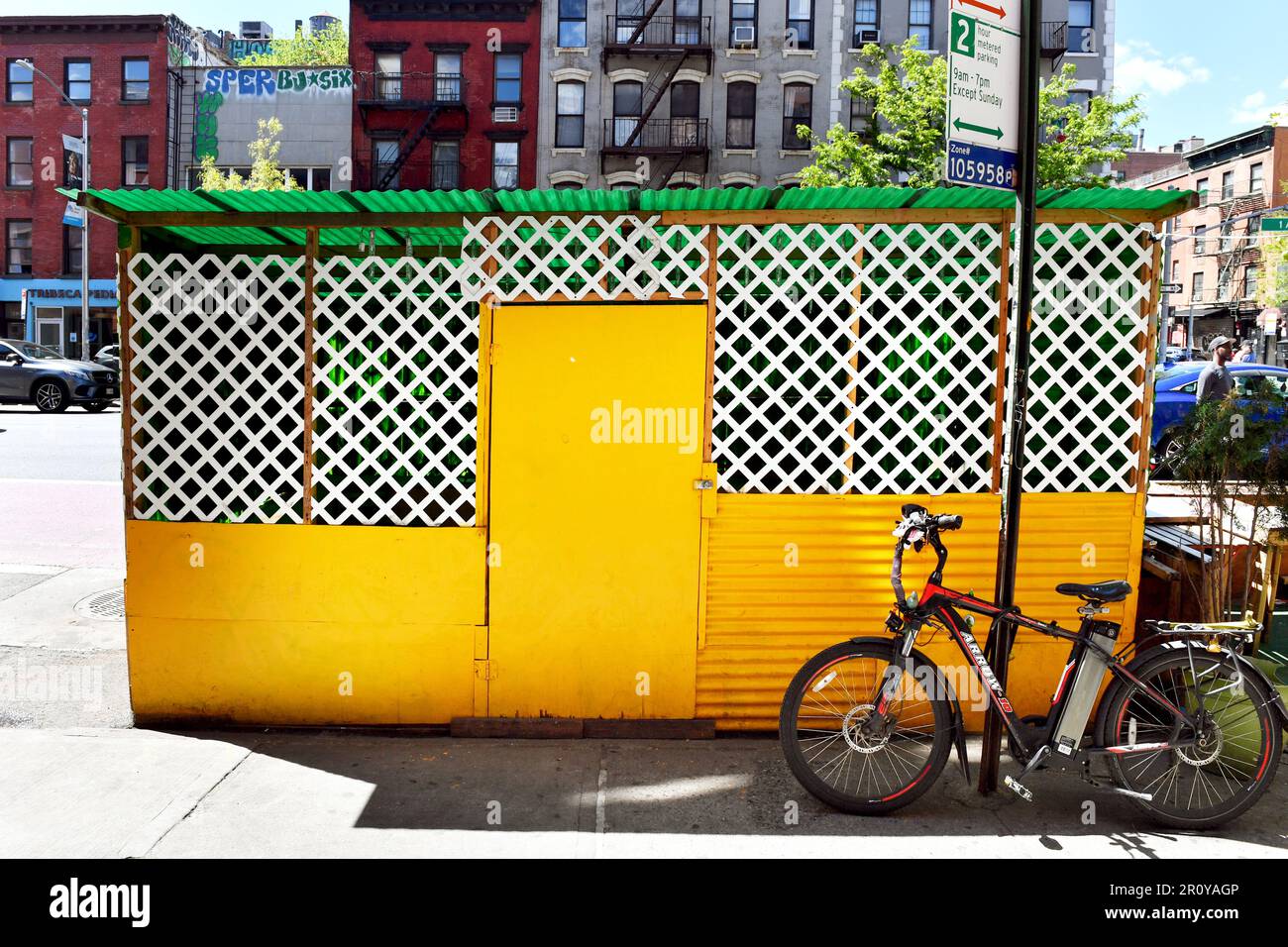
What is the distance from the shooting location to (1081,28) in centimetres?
3031

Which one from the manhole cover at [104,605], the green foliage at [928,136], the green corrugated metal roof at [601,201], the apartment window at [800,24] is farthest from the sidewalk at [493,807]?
the apartment window at [800,24]

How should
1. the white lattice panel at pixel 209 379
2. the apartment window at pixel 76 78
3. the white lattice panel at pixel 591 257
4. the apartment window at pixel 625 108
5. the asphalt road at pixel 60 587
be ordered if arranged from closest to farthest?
the white lattice panel at pixel 591 257 → the white lattice panel at pixel 209 379 → the asphalt road at pixel 60 587 → the apartment window at pixel 625 108 → the apartment window at pixel 76 78

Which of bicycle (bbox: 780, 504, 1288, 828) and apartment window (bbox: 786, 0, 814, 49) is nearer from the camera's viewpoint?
bicycle (bbox: 780, 504, 1288, 828)

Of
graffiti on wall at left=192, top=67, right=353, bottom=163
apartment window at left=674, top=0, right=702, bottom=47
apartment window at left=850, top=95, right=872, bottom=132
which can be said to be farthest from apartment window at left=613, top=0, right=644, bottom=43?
graffiti on wall at left=192, top=67, right=353, bottom=163

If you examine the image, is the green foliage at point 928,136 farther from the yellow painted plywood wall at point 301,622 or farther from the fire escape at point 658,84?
the yellow painted plywood wall at point 301,622

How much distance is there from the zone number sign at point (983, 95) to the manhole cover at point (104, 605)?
20.7ft

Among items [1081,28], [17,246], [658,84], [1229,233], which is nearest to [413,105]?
[658,84]

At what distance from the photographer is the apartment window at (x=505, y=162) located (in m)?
32.0

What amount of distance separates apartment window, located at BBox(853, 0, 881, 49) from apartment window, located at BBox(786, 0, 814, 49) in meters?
1.32

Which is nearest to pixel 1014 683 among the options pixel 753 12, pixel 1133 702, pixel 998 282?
pixel 1133 702

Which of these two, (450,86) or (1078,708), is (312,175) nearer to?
(450,86)

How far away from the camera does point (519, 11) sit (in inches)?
1235

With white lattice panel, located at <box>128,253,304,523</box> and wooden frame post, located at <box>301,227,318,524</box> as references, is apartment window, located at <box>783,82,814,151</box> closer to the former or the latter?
wooden frame post, located at <box>301,227,318,524</box>

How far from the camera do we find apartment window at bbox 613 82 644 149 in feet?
102
